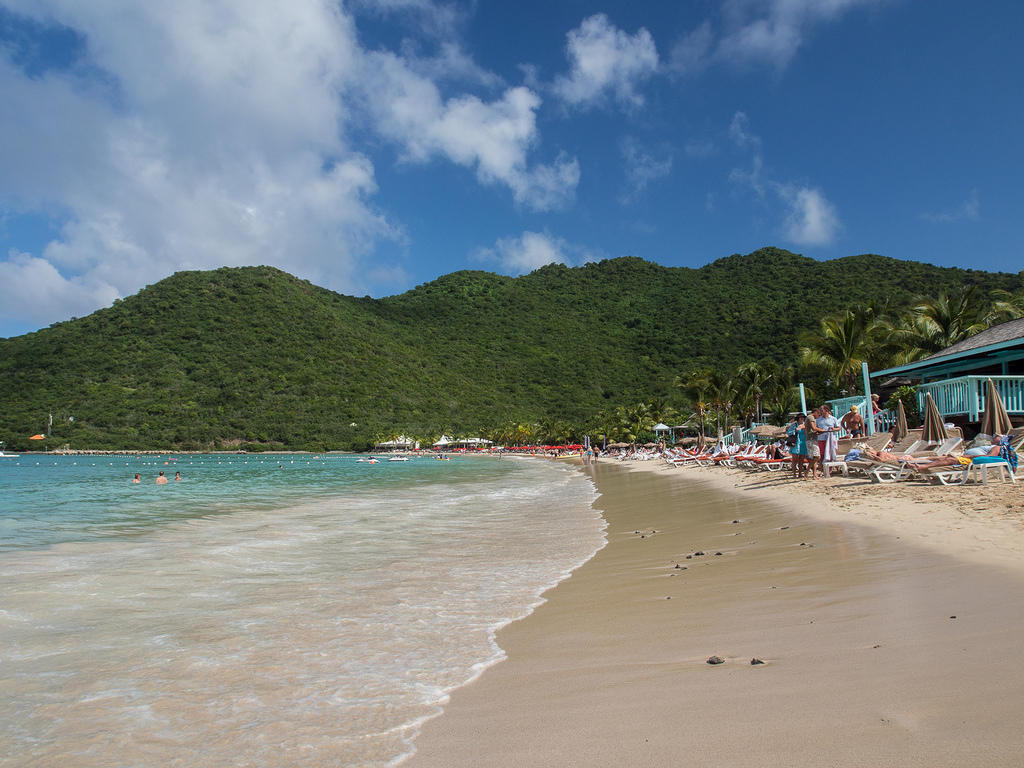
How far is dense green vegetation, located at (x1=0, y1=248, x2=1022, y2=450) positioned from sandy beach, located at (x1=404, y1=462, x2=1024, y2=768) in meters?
54.9

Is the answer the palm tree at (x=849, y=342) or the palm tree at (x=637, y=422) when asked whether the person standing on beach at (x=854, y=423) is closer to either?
the palm tree at (x=849, y=342)

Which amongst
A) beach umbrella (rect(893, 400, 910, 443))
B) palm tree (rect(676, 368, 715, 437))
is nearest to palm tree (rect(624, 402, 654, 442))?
palm tree (rect(676, 368, 715, 437))

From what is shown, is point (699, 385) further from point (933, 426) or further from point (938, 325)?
point (933, 426)

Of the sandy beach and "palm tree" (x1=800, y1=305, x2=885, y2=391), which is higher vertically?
"palm tree" (x1=800, y1=305, x2=885, y2=391)

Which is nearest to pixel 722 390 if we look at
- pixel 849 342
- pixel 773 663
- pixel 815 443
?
pixel 849 342

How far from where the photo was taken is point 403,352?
96000 millimetres

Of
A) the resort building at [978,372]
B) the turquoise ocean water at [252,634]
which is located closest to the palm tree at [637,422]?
the resort building at [978,372]

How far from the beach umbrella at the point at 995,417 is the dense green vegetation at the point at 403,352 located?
48.3 metres

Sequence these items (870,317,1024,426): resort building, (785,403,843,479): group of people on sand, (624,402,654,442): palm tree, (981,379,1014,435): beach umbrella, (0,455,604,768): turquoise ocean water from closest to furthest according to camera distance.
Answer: (0,455,604,768): turquoise ocean water, (981,379,1014,435): beach umbrella, (785,403,843,479): group of people on sand, (870,317,1024,426): resort building, (624,402,654,442): palm tree

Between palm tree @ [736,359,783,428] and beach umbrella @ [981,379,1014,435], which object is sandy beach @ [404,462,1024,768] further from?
palm tree @ [736,359,783,428]

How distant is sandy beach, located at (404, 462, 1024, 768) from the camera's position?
215 cm

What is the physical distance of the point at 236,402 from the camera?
267 ft

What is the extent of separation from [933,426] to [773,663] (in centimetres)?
1119

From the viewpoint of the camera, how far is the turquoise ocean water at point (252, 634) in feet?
8.94
